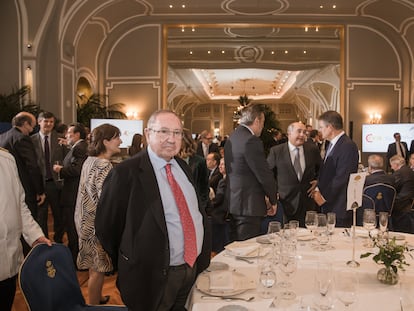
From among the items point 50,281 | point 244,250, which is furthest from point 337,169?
point 50,281

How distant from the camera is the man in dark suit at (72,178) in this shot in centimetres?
446

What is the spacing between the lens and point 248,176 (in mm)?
3615

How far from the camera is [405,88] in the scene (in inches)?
458

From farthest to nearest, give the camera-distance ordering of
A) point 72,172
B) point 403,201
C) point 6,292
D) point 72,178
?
point 403,201 → point 72,178 → point 72,172 → point 6,292

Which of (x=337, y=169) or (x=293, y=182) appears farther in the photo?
(x=293, y=182)

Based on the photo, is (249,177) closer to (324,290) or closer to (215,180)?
(215,180)

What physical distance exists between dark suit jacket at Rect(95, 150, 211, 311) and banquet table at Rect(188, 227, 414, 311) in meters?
0.19

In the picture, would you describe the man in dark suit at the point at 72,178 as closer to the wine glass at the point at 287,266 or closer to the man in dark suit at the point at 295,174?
the man in dark suit at the point at 295,174

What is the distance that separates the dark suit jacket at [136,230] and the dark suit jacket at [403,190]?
386 centimetres

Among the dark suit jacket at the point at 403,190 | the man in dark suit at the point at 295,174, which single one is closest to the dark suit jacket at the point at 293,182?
the man in dark suit at the point at 295,174

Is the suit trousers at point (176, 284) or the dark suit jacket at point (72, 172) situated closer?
the suit trousers at point (176, 284)

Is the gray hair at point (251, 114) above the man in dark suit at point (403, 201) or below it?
above

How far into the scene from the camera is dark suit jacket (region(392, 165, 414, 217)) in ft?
16.5

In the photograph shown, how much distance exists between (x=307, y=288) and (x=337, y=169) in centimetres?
194
